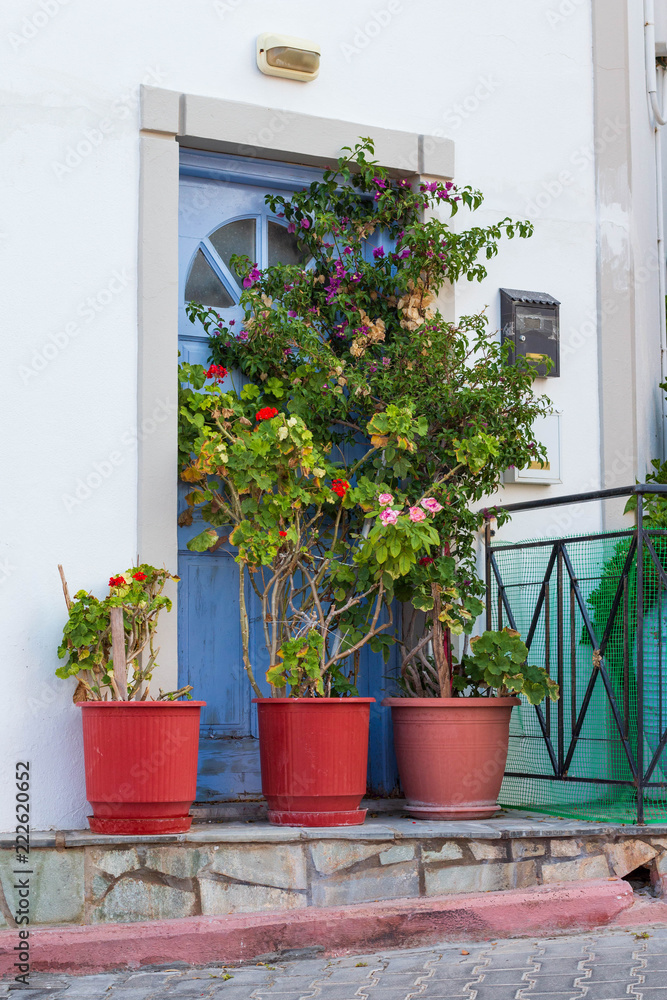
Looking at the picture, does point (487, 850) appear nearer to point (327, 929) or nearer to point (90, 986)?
point (327, 929)

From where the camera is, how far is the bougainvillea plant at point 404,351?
201 inches

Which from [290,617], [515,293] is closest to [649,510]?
[515,293]

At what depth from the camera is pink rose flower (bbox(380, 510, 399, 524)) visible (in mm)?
4586

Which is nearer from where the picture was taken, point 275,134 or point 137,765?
point 137,765

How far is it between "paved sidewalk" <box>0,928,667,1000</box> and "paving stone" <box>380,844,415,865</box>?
0.32 meters

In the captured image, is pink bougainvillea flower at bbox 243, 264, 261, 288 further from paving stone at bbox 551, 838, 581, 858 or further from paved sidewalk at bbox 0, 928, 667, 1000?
paved sidewalk at bbox 0, 928, 667, 1000

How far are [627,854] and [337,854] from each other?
3.83 feet

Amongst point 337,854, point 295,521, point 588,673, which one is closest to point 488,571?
point 588,673

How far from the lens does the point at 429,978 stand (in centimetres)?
380

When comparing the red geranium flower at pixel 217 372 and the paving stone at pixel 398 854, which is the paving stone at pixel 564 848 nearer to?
the paving stone at pixel 398 854

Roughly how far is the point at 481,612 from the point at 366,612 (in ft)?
1.66

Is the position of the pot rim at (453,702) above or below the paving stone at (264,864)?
above

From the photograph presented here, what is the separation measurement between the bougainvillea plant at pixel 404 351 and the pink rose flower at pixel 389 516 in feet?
1.12

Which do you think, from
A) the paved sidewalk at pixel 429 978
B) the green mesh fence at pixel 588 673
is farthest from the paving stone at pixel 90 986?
the green mesh fence at pixel 588 673
